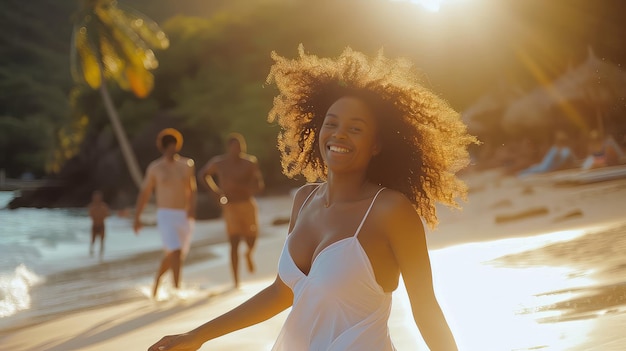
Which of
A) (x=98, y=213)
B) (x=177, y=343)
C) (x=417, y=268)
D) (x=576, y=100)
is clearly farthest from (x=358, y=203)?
(x=576, y=100)

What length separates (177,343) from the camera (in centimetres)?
314

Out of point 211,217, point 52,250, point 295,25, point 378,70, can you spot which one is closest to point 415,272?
point 378,70

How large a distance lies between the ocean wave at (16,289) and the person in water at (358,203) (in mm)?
9063

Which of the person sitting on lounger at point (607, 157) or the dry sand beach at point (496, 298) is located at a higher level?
the person sitting on lounger at point (607, 157)

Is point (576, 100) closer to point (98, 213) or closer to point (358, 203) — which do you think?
point (98, 213)

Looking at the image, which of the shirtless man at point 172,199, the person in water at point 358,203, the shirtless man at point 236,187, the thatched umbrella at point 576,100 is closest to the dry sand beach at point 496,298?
the shirtless man at point 172,199

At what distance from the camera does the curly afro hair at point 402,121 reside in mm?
3137

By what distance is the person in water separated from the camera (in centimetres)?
286

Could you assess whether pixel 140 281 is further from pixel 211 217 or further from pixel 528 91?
pixel 211 217

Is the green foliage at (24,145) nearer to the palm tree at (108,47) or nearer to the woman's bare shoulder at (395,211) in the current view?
the palm tree at (108,47)

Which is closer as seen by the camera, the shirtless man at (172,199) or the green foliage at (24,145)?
the shirtless man at (172,199)

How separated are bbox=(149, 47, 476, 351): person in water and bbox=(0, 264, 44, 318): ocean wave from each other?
906cm

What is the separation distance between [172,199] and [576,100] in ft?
67.2

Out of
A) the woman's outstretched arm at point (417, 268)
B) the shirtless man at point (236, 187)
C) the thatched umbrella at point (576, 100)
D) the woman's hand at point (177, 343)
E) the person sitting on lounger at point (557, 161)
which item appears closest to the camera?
the woman's outstretched arm at point (417, 268)
